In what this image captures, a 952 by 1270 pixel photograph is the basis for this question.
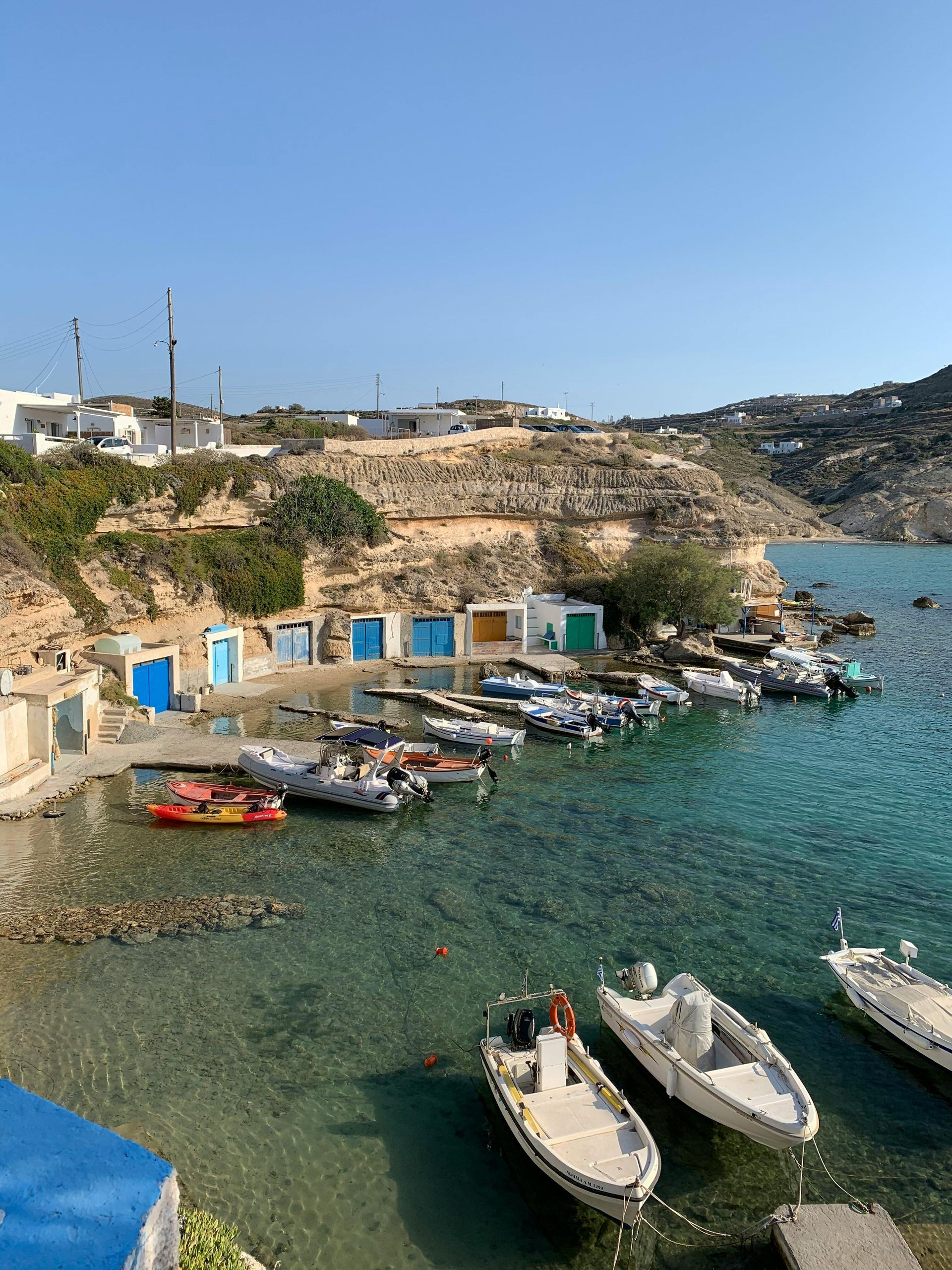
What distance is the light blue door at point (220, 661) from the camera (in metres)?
37.2

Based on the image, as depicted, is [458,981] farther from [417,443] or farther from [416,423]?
[416,423]

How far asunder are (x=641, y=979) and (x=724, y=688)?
26331 millimetres

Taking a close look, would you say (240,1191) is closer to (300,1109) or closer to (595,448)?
(300,1109)

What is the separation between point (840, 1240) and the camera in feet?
31.9

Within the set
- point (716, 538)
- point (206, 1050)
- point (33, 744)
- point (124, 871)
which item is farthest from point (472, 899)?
point (716, 538)

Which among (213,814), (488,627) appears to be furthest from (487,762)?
(488,627)

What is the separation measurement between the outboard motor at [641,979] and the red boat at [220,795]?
12.2 m

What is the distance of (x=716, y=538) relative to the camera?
58.0 m

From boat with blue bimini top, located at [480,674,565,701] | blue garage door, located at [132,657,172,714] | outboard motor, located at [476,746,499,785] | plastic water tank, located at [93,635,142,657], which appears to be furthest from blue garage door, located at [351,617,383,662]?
outboard motor, located at [476,746,499,785]

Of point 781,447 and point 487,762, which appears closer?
point 487,762

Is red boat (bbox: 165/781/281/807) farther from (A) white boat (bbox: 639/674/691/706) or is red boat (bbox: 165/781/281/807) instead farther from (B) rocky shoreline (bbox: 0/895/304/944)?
(A) white boat (bbox: 639/674/691/706)

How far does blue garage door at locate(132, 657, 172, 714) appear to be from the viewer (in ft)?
104

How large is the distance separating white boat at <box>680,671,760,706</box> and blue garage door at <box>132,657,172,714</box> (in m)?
23.3

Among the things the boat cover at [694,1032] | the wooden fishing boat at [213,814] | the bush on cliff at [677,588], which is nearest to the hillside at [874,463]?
the bush on cliff at [677,588]
